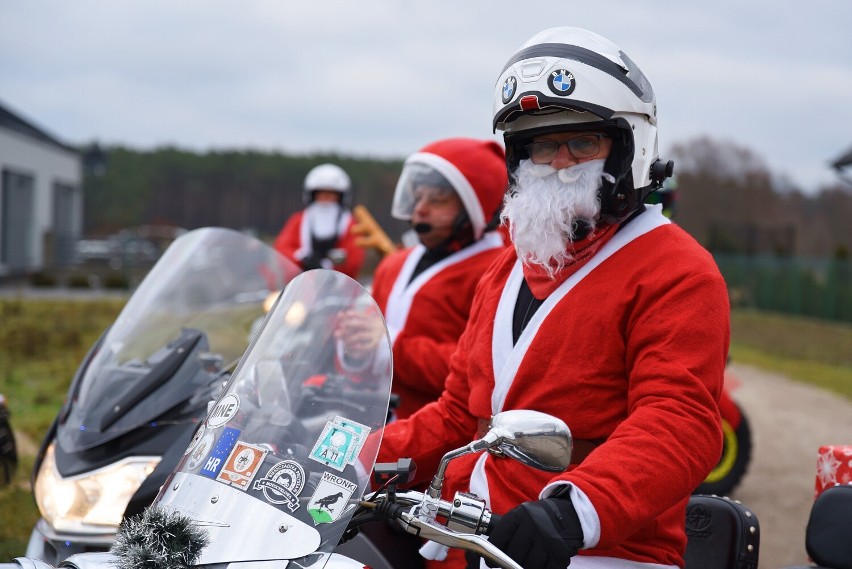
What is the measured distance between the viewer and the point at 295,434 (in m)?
2.09

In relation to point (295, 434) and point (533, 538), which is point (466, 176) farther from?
point (533, 538)

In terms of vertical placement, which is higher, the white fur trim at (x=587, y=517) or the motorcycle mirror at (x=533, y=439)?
the motorcycle mirror at (x=533, y=439)

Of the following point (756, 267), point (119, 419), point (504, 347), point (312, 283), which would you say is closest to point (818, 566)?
point (504, 347)

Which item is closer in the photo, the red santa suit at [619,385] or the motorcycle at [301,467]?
the motorcycle at [301,467]

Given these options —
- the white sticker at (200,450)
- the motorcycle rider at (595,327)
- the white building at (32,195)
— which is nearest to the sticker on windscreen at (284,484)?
the white sticker at (200,450)

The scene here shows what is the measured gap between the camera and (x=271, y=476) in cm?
195

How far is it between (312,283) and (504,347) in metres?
0.51

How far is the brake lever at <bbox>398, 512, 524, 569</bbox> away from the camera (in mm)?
1761

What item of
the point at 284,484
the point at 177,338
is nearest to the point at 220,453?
the point at 284,484

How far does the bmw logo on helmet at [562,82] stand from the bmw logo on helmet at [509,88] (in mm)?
103

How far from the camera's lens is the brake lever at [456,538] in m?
1.76

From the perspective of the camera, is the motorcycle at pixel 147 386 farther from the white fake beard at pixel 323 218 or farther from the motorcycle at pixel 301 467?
the white fake beard at pixel 323 218

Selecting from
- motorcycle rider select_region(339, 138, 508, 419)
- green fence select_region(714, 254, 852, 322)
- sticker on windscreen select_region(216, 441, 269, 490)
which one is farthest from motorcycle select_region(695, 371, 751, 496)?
green fence select_region(714, 254, 852, 322)

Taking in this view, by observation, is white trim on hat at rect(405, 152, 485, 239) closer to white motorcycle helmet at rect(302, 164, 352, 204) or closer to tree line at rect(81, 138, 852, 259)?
white motorcycle helmet at rect(302, 164, 352, 204)
